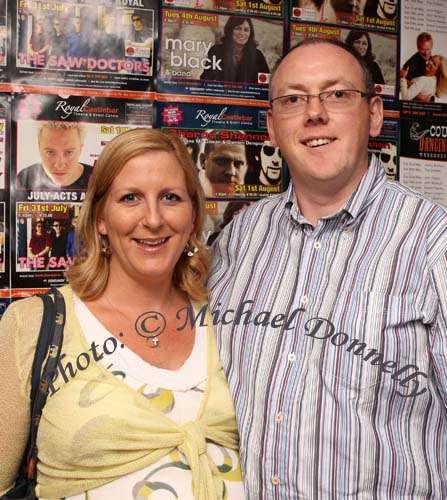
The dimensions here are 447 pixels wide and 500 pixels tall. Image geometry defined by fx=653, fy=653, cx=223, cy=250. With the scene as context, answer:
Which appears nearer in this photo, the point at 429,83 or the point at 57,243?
the point at 57,243

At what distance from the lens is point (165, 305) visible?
5.98ft

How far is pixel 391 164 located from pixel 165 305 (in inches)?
46.8

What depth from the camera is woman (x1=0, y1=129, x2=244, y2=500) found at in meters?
1.53

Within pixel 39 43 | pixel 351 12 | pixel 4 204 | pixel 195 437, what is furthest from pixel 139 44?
pixel 195 437

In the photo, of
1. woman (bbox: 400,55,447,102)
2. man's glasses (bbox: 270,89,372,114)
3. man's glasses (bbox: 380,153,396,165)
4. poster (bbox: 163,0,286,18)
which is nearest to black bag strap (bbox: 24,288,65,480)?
man's glasses (bbox: 270,89,372,114)

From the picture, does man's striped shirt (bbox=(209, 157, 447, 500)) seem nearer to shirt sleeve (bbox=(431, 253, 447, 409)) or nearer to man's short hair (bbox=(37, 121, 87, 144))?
shirt sleeve (bbox=(431, 253, 447, 409))

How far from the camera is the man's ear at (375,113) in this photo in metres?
1.82

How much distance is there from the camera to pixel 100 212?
1761mm

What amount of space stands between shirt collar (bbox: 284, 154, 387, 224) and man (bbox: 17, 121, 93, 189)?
77cm

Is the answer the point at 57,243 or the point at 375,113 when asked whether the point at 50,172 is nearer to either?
the point at 57,243

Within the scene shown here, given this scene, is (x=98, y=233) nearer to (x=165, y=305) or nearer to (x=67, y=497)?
(x=165, y=305)

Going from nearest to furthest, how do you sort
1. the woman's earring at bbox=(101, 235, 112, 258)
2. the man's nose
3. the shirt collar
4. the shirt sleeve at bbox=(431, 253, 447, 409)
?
the shirt sleeve at bbox=(431, 253, 447, 409) → the shirt collar → the woman's earring at bbox=(101, 235, 112, 258) → the man's nose

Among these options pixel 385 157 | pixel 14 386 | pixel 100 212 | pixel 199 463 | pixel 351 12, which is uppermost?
pixel 351 12

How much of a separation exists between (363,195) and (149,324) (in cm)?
66
